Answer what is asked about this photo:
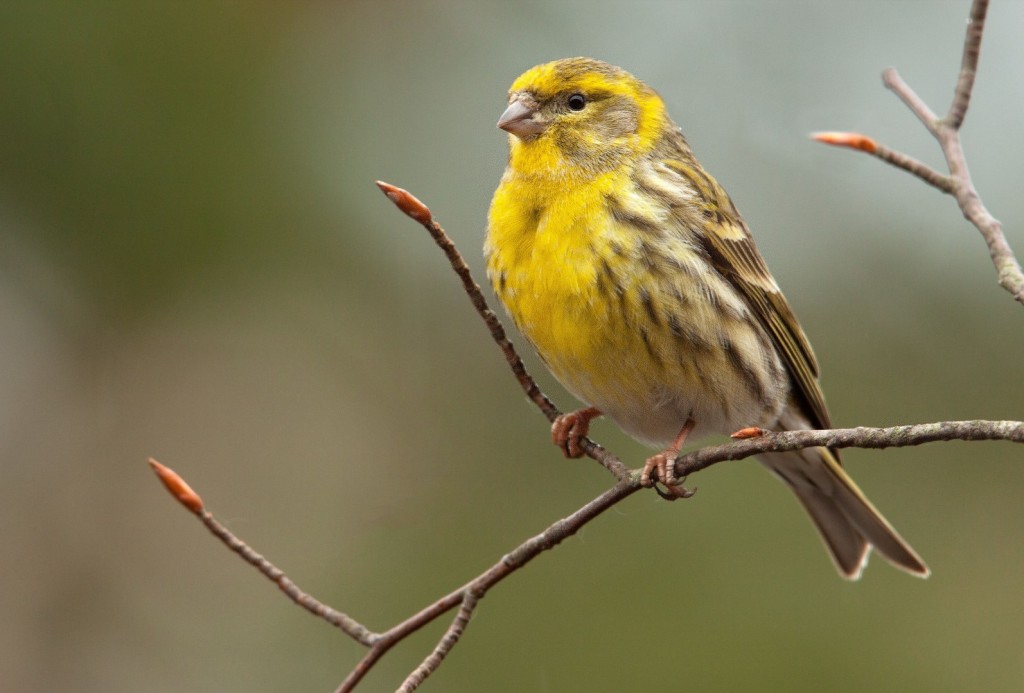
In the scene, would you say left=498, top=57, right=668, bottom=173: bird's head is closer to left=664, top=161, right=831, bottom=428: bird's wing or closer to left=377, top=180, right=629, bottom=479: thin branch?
left=664, top=161, right=831, bottom=428: bird's wing

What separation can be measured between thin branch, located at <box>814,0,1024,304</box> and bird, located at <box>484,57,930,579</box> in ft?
4.13

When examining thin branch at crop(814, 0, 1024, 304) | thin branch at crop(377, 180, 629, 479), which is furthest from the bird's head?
thin branch at crop(814, 0, 1024, 304)

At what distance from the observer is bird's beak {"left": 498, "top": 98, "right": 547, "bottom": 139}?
16.0 ft

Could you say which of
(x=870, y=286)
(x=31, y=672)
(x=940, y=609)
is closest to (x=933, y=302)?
(x=870, y=286)

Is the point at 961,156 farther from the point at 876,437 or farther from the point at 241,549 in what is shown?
the point at 241,549

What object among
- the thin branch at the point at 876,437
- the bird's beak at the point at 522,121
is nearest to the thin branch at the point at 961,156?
the thin branch at the point at 876,437

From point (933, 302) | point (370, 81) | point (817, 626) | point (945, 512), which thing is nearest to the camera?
point (817, 626)

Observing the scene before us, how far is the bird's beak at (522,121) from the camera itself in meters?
4.86

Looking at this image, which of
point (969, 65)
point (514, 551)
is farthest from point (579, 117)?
point (514, 551)

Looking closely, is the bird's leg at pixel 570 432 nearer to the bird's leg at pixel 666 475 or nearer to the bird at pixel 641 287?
the bird at pixel 641 287

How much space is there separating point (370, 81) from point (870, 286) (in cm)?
419

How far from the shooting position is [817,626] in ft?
21.4

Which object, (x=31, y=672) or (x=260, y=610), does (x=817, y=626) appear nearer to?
(x=260, y=610)

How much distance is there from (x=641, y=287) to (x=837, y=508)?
5.52 ft
